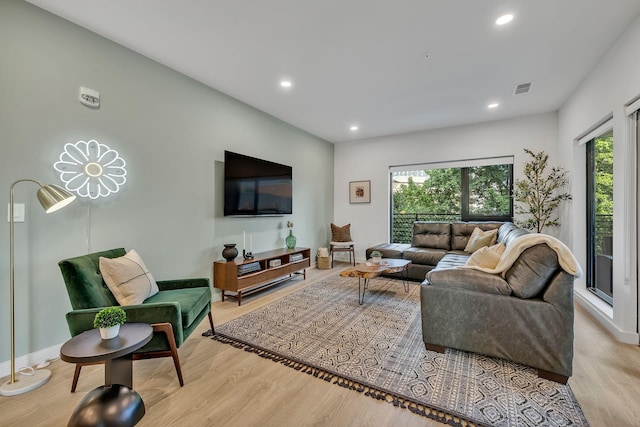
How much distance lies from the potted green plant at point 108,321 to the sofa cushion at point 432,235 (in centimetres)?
441

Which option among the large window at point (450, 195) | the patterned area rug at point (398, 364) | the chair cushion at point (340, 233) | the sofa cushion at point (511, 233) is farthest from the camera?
the chair cushion at point (340, 233)

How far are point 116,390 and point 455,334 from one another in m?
2.22

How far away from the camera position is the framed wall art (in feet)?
19.7

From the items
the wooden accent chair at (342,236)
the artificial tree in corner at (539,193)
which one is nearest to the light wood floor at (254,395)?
the artificial tree in corner at (539,193)

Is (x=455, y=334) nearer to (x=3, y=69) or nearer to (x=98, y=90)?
(x=98, y=90)

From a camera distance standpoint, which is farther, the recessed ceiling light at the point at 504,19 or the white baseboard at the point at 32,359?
the recessed ceiling light at the point at 504,19

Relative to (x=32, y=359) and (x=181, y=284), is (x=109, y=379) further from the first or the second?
(x=32, y=359)

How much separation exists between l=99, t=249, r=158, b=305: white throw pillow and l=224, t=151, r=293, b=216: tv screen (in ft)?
5.06

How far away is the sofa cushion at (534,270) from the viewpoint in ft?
6.07

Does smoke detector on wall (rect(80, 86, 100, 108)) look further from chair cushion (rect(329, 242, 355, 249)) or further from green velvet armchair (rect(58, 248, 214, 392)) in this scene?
chair cushion (rect(329, 242, 355, 249))

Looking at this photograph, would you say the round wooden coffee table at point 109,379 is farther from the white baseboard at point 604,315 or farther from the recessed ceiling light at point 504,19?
the white baseboard at point 604,315

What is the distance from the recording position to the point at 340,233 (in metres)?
5.83

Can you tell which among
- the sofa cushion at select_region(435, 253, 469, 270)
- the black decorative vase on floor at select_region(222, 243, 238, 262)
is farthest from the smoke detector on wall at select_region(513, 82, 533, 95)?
the black decorative vase on floor at select_region(222, 243, 238, 262)

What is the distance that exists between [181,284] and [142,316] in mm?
727
